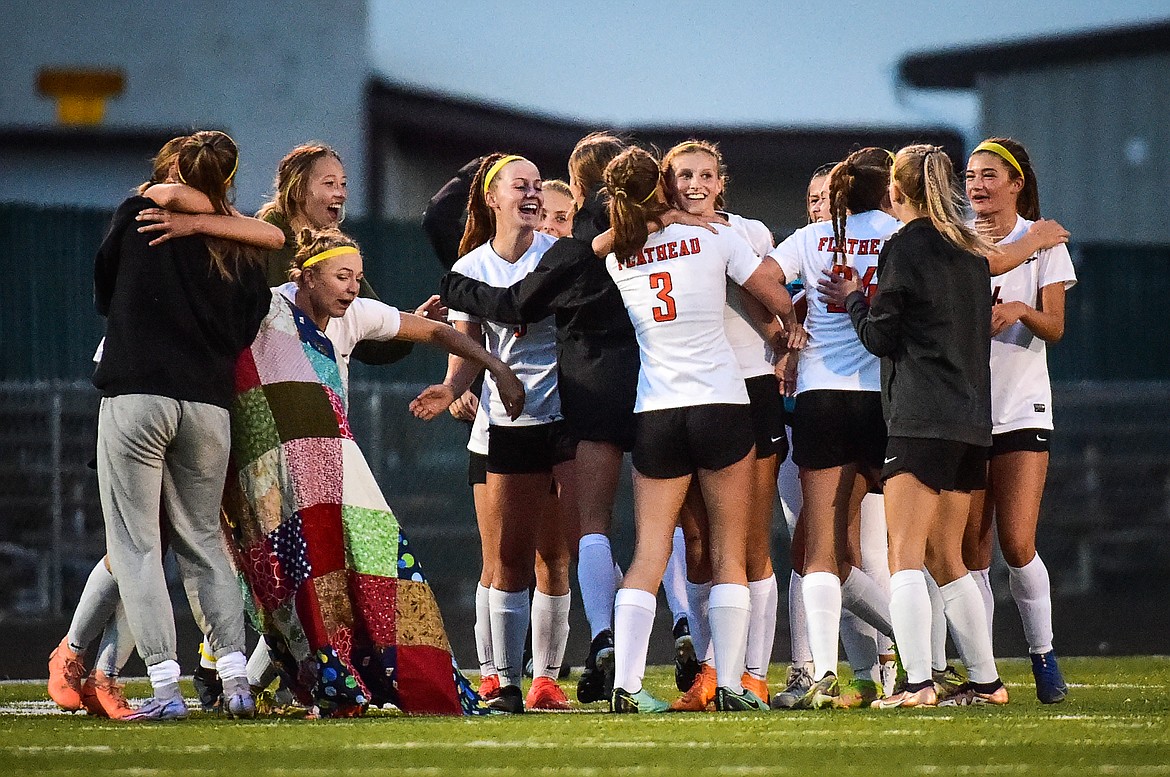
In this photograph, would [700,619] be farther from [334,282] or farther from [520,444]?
[334,282]

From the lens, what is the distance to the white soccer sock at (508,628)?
728 cm

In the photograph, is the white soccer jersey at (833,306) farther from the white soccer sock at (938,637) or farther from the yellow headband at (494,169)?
the yellow headband at (494,169)

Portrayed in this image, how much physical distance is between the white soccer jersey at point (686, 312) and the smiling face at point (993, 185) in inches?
43.7

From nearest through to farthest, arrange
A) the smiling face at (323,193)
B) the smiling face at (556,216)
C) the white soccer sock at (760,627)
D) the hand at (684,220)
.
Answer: the hand at (684,220) < the white soccer sock at (760,627) < the smiling face at (323,193) < the smiling face at (556,216)

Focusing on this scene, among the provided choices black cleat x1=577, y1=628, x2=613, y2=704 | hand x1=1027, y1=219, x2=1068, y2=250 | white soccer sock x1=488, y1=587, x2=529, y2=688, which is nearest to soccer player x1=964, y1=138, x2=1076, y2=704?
hand x1=1027, y1=219, x2=1068, y2=250

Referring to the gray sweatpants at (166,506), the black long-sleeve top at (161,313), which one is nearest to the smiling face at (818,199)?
the black long-sleeve top at (161,313)

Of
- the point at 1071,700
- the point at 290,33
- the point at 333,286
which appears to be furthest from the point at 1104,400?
the point at 290,33

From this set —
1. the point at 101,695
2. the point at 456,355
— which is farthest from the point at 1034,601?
the point at 101,695

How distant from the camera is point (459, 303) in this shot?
718 cm

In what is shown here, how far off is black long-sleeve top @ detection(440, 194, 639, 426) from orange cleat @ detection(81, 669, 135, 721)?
6.07 feet

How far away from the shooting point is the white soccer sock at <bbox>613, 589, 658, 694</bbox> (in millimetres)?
6523

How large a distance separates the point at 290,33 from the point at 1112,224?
1212 centimetres

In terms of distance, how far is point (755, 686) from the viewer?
6949 millimetres

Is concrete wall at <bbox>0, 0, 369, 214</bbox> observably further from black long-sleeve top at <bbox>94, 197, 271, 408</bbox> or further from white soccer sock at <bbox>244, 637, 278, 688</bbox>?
black long-sleeve top at <bbox>94, 197, 271, 408</bbox>
